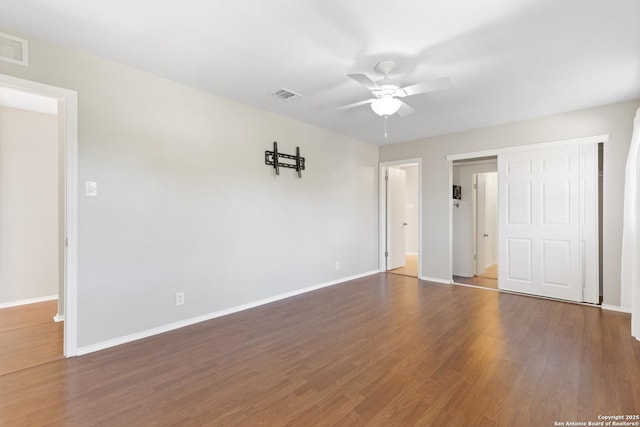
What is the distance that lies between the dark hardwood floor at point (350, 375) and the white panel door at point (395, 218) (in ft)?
9.14

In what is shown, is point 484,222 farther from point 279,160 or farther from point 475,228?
point 279,160

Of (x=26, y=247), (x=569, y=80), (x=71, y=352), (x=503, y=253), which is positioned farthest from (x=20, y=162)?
(x=503, y=253)

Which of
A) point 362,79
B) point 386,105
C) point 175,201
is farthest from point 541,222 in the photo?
point 175,201

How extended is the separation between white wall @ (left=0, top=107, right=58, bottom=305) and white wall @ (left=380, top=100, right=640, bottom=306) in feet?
18.1

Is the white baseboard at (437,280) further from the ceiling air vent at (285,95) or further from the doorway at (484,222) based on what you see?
the ceiling air vent at (285,95)

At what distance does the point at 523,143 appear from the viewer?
14.2 feet

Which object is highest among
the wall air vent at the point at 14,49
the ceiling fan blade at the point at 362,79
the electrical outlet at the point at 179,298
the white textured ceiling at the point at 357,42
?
the white textured ceiling at the point at 357,42

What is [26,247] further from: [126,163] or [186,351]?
[186,351]

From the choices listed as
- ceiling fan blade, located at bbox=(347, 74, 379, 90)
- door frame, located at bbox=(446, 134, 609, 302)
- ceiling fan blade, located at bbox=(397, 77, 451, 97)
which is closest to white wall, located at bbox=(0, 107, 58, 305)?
ceiling fan blade, located at bbox=(347, 74, 379, 90)

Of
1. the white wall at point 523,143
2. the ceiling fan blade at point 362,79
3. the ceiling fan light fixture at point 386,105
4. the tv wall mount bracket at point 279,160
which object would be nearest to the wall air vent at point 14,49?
the tv wall mount bracket at point 279,160

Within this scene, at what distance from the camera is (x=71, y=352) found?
2.52 m

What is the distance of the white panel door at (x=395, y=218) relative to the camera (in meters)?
6.14

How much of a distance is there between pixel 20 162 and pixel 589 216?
7.65 meters

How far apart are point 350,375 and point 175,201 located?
7.97 feet
